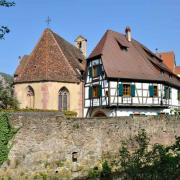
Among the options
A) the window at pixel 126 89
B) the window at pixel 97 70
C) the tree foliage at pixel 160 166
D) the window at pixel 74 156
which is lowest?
the window at pixel 74 156

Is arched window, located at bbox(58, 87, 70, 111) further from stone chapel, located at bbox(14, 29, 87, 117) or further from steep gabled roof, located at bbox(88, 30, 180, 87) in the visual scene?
steep gabled roof, located at bbox(88, 30, 180, 87)

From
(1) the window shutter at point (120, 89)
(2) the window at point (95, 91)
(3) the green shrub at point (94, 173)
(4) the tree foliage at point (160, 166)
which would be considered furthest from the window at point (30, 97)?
(4) the tree foliage at point (160, 166)

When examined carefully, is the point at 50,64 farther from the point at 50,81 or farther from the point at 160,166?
the point at 160,166

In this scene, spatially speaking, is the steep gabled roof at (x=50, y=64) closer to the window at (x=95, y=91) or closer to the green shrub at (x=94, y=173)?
the window at (x=95, y=91)

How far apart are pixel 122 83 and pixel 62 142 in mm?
13876

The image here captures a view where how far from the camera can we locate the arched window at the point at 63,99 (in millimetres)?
39062

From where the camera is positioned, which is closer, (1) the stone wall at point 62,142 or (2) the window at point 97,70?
(1) the stone wall at point 62,142

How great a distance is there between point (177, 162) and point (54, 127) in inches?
532

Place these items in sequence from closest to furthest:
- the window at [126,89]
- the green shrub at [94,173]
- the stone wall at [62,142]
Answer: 1. the stone wall at [62,142]
2. the green shrub at [94,173]
3. the window at [126,89]

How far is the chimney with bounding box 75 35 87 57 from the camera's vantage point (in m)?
50.7

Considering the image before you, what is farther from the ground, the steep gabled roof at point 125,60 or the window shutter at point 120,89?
the steep gabled roof at point 125,60

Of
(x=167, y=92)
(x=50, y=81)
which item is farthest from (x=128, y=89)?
(x=50, y=81)

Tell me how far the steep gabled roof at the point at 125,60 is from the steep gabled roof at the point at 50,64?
2.38 metres

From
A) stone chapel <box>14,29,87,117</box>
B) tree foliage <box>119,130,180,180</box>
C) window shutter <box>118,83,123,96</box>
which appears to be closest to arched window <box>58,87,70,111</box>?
stone chapel <box>14,29,87,117</box>
